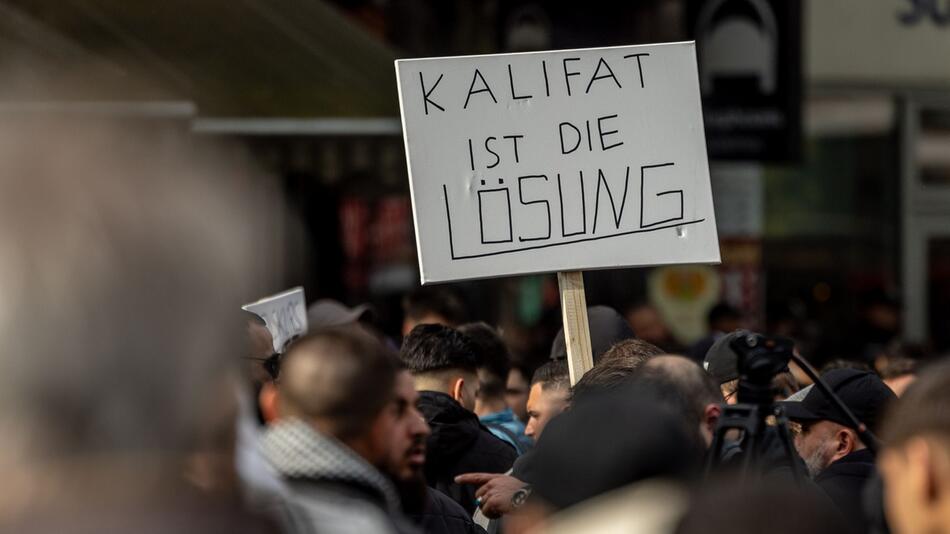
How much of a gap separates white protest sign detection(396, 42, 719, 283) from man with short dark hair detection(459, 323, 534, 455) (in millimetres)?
991

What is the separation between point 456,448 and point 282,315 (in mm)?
1102

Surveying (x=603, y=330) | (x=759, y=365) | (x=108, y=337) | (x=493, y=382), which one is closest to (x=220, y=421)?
(x=108, y=337)

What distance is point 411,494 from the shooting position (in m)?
2.93

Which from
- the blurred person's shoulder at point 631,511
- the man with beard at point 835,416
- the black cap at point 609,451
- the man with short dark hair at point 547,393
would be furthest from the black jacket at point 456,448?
the blurred person's shoulder at point 631,511

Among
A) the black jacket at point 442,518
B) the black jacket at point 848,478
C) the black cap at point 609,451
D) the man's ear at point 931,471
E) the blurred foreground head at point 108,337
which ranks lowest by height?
the black jacket at point 848,478

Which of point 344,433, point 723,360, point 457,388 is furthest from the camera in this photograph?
point 457,388

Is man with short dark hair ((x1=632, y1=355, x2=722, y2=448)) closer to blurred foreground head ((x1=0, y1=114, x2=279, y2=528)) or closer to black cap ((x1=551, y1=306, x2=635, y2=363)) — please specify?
blurred foreground head ((x1=0, y1=114, x2=279, y2=528))

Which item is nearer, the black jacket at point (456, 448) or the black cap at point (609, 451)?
the black cap at point (609, 451)

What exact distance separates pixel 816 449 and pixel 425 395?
1.08 meters

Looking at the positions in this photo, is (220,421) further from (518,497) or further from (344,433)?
(518,497)

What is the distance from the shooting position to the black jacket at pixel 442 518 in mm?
3470

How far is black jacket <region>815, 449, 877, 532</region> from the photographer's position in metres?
3.57

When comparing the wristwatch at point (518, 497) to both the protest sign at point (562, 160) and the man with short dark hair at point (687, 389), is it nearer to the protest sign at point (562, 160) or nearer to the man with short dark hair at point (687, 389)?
the man with short dark hair at point (687, 389)

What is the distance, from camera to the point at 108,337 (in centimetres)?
207
